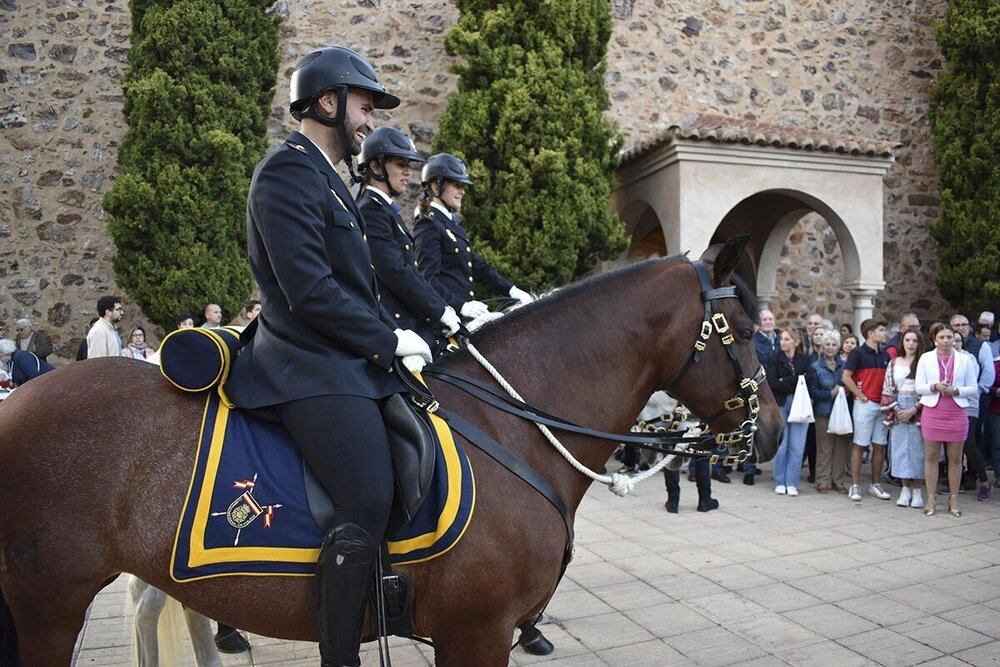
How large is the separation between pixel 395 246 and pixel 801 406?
6.33 m

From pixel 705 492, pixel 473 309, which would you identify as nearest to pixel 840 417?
pixel 705 492

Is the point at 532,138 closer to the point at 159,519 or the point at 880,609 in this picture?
the point at 880,609

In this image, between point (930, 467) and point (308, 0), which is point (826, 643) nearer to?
point (930, 467)

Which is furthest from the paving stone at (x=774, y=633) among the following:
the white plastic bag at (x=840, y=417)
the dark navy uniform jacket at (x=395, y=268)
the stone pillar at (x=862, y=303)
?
the stone pillar at (x=862, y=303)

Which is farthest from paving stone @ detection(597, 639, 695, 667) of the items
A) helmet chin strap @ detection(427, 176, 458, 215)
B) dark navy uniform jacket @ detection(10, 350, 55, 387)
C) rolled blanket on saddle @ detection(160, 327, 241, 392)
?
dark navy uniform jacket @ detection(10, 350, 55, 387)

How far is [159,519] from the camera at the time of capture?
2188 mm

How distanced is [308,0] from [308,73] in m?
10.3

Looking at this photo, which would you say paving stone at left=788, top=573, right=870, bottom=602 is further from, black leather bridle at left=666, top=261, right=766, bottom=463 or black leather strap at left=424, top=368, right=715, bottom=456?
black leather strap at left=424, top=368, right=715, bottom=456

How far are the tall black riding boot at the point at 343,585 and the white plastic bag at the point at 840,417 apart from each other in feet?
25.5

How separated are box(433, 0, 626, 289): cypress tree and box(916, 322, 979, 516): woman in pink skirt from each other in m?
4.39

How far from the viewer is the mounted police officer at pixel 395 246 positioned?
Result: 11.7 ft

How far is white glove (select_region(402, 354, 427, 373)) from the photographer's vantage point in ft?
7.77

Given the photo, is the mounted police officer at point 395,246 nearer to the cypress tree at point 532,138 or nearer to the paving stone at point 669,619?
the paving stone at point 669,619

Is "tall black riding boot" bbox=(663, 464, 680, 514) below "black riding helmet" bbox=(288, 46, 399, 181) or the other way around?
below
